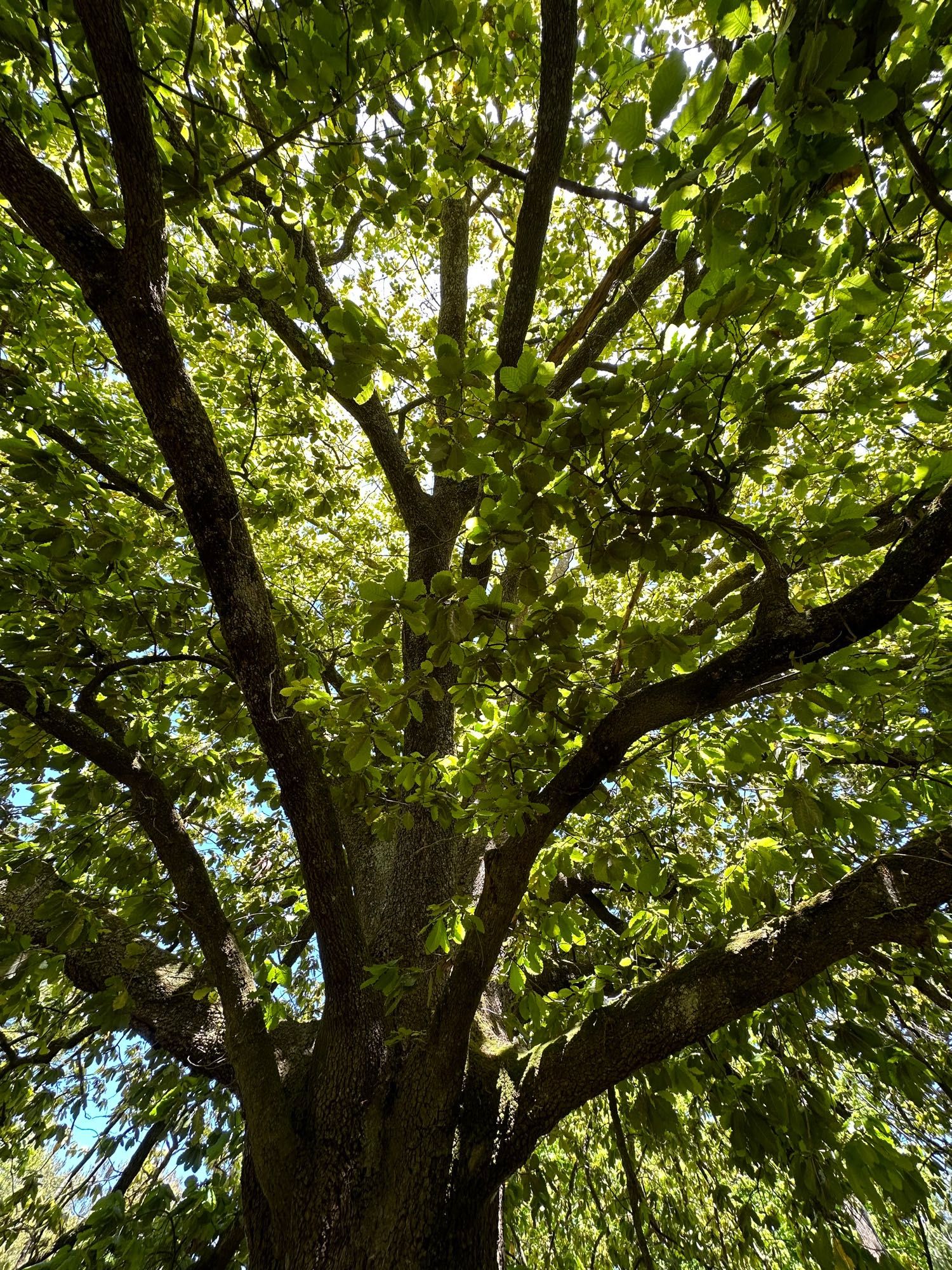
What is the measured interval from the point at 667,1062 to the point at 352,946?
127 cm

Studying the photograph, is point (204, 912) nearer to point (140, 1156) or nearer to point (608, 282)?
point (140, 1156)

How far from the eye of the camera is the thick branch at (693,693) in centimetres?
139

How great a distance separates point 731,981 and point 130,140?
10.2ft

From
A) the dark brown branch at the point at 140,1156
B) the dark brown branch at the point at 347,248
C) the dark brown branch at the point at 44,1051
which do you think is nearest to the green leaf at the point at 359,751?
the dark brown branch at the point at 44,1051

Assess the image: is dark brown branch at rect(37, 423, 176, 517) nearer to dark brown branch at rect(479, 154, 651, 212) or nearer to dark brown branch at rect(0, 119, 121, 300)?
dark brown branch at rect(0, 119, 121, 300)

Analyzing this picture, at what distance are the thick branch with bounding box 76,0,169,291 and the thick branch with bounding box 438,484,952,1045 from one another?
1.94 m

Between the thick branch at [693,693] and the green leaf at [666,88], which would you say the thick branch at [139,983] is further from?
the green leaf at [666,88]

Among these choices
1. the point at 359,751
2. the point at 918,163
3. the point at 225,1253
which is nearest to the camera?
the point at 918,163

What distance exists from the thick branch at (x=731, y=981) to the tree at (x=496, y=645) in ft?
0.04

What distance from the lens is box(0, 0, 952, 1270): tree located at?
4.57 ft

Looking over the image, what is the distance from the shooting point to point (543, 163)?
7.59ft

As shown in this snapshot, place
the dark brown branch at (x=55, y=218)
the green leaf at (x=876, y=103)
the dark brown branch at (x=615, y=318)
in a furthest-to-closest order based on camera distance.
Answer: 1. the dark brown branch at (x=615, y=318)
2. the dark brown branch at (x=55, y=218)
3. the green leaf at (x=876, y=103)

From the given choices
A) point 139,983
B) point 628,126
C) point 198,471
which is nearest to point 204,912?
point 139,983

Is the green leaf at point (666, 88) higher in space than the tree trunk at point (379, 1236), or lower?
higher
